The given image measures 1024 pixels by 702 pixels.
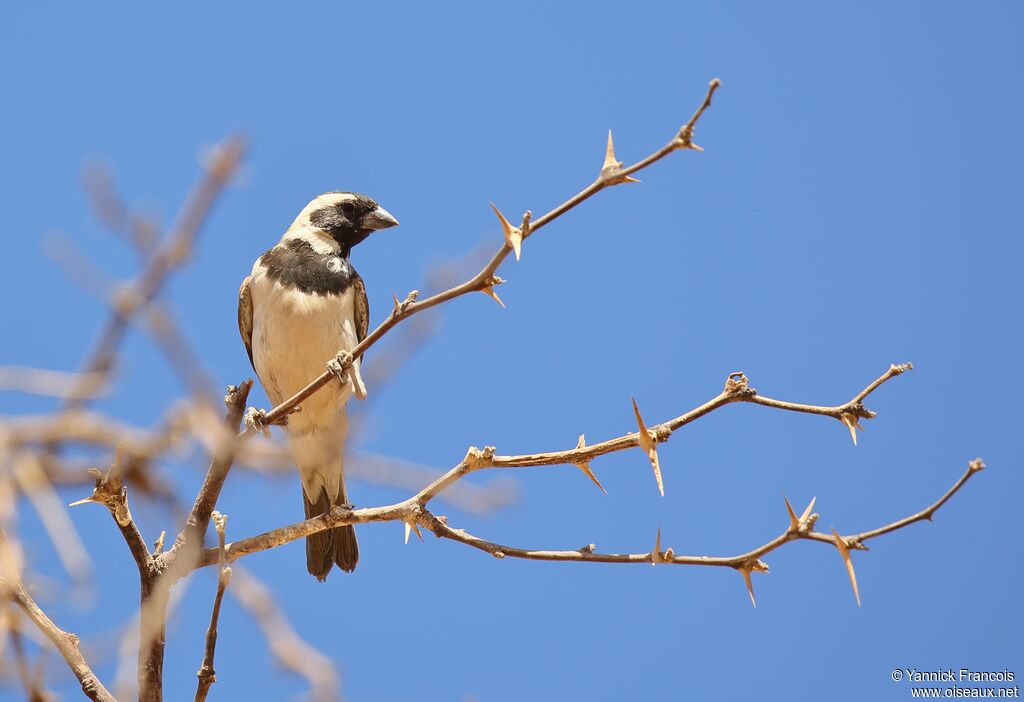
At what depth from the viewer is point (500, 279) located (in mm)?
2750

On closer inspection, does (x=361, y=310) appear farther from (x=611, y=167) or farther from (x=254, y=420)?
(x=611, y=167)

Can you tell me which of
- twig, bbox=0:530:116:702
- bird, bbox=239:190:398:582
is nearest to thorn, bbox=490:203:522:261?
twig, bbox=0:530:116:702

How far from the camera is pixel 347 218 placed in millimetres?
7090

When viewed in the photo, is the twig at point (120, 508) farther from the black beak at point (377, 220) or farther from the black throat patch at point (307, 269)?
the black beak at point (377, 220)

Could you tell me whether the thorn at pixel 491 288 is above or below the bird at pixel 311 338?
below

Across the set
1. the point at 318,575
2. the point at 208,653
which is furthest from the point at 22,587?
the point at 318,575

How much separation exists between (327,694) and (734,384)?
1.46 metres

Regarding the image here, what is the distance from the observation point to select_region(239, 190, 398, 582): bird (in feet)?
19.9

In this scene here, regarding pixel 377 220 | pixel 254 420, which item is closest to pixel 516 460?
pixel 254 420

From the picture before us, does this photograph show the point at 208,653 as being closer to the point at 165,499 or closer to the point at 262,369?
the point at 165,499

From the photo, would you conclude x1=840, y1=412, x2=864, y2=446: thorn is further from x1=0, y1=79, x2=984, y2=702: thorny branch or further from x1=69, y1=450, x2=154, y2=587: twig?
x1=69, y1=450, x2=154, y2=587: twig

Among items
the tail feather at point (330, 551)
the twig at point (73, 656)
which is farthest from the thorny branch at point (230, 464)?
the tail feather at point (330, 551)

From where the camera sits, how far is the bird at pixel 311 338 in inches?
239

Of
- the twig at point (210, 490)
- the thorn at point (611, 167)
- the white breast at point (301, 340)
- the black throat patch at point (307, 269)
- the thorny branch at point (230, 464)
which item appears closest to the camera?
the thorny branch at point (230, 464)
